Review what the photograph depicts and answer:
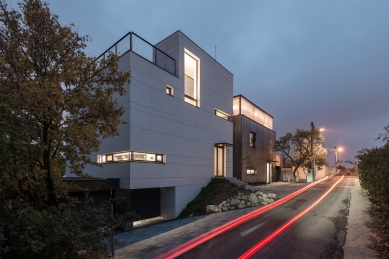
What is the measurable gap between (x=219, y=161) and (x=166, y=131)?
720 centimetres

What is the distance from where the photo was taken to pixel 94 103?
6.34m

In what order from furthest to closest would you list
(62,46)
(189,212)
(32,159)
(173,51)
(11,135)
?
(173,51) → (189,212) → (62,46) → (32,159) → (11,135)

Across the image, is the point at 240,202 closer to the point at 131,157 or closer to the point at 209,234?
Answer: the point at 209,234

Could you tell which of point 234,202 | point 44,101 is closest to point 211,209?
point 234,202

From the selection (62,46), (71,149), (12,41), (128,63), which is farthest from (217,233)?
(128,63)

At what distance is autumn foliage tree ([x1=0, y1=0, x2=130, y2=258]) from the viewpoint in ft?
17.3

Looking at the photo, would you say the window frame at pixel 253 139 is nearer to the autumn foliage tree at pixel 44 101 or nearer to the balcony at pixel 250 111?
the balcony at pixel 250 111

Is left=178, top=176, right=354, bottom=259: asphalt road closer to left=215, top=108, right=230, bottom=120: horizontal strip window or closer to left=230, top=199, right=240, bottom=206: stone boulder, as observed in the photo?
left=230, top=199, right=240, bottom=206: stone boulder

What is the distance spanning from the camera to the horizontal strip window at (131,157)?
40.4ft

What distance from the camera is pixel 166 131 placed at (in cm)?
1438

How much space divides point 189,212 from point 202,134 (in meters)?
5.90

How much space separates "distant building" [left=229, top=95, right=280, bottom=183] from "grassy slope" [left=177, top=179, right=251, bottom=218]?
4.82 metres

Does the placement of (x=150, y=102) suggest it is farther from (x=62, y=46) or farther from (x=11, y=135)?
(x=11, y=135)

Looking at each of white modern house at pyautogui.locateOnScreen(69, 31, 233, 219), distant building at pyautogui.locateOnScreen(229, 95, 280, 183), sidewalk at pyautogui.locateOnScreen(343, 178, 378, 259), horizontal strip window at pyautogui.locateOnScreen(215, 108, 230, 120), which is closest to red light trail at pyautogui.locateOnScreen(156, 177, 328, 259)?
sidewalk at pyautogui.locateOnScreen(343, 178, 378, 259)
